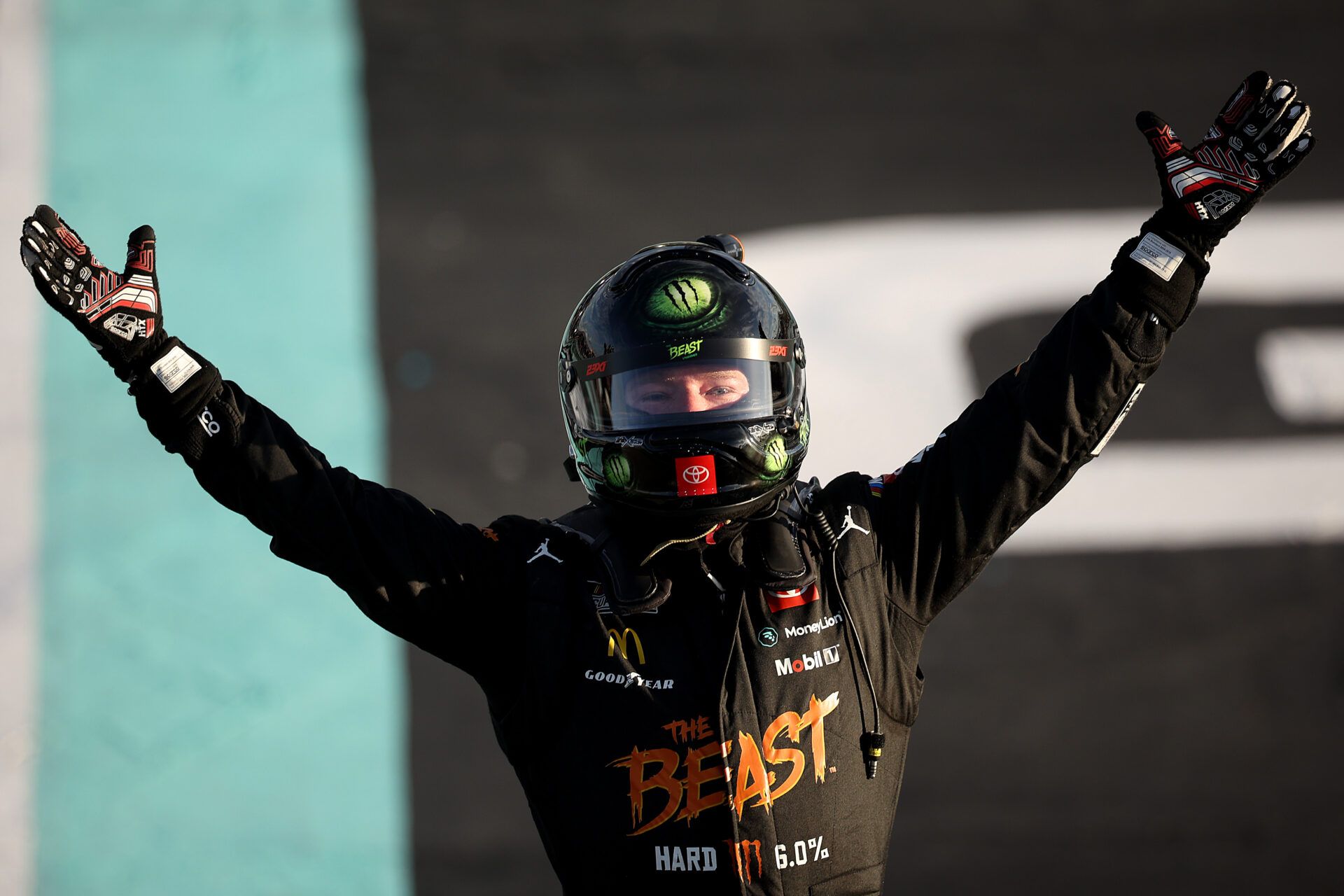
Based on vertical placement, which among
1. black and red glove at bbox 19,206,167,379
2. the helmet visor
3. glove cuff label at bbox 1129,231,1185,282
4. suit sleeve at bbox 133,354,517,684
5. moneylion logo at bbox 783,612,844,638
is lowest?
moneylion logo at bbox 783,612,844,638

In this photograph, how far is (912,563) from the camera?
67.5 inches

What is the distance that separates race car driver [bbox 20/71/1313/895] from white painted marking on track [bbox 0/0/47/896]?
65.9 inches

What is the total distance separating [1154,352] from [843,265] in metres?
1.68

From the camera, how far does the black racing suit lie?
1.59 meters

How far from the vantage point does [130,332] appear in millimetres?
1606

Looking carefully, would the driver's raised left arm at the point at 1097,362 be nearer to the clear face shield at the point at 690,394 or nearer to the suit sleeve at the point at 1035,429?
the suit sleeve at the point at 1035,429

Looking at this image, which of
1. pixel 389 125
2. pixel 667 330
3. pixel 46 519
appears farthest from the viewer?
pixel 389 125

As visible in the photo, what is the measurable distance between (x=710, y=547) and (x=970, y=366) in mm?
1753

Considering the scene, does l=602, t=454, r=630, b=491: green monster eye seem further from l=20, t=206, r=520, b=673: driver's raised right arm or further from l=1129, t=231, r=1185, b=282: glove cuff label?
l=1129, t=231, r=1185, b=282: glove cuff label

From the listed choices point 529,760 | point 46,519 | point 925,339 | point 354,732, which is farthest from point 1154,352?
Answer: point 46,519

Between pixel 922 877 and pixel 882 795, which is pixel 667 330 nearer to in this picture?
pixel 882 795

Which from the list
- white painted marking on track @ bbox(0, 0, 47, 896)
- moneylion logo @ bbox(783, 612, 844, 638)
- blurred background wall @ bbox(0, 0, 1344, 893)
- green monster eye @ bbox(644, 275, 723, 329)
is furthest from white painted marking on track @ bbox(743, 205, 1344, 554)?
white painted marking on track @ bbox(0, 0, 47, 896)

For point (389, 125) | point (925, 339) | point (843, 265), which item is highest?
point (389, 125)

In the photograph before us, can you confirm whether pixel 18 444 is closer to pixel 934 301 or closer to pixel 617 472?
pixel 617 472
